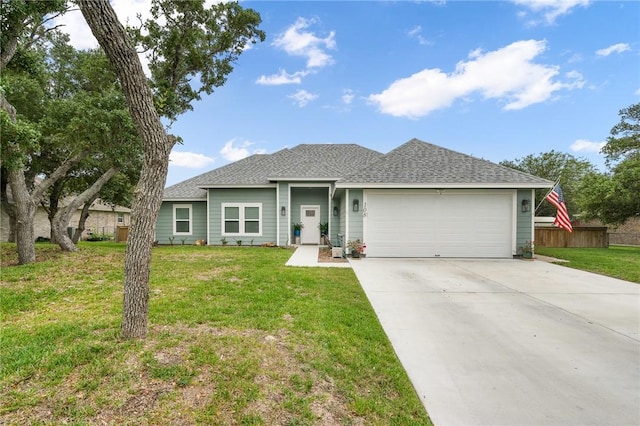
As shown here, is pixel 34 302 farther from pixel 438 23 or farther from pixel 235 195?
pixel 438 23

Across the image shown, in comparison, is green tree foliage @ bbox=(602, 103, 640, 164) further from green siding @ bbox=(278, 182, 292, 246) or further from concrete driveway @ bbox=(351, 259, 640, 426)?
green siding @ bbox=(278, 182, 292, 246)

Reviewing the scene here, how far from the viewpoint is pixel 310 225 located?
14.4 metres

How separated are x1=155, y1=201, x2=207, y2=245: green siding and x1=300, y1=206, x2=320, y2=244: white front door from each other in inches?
190

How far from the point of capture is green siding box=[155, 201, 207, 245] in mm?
14688

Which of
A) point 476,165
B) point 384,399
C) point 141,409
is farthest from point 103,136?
point 476,165

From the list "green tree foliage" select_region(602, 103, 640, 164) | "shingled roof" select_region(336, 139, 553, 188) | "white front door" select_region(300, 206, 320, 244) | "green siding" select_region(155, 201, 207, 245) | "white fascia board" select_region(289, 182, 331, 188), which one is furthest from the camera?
"green tree foliage" select_region(602, 103, 640, 164)

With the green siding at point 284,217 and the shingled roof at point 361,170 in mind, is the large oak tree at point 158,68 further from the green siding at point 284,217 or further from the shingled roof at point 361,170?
the green siding at point 284,217

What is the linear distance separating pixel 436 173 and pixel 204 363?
9.61 metres

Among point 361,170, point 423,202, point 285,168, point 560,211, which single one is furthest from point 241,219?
point 560,211

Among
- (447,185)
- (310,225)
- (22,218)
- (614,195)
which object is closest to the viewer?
(22,218)

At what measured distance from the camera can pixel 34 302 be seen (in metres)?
4.61

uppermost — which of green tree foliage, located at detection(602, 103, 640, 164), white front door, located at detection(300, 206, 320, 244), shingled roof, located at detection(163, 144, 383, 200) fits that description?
green tree foliage, located at detection(602, 103, 640, 164)

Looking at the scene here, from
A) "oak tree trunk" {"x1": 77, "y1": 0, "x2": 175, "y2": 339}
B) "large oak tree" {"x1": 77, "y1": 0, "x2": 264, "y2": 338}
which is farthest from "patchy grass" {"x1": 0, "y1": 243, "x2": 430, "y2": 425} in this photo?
"large oak tree" {"x1": 77, "y1": 0, "x2": 264, "y2": 338}

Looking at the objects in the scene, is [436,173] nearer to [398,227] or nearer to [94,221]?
[398,227]
